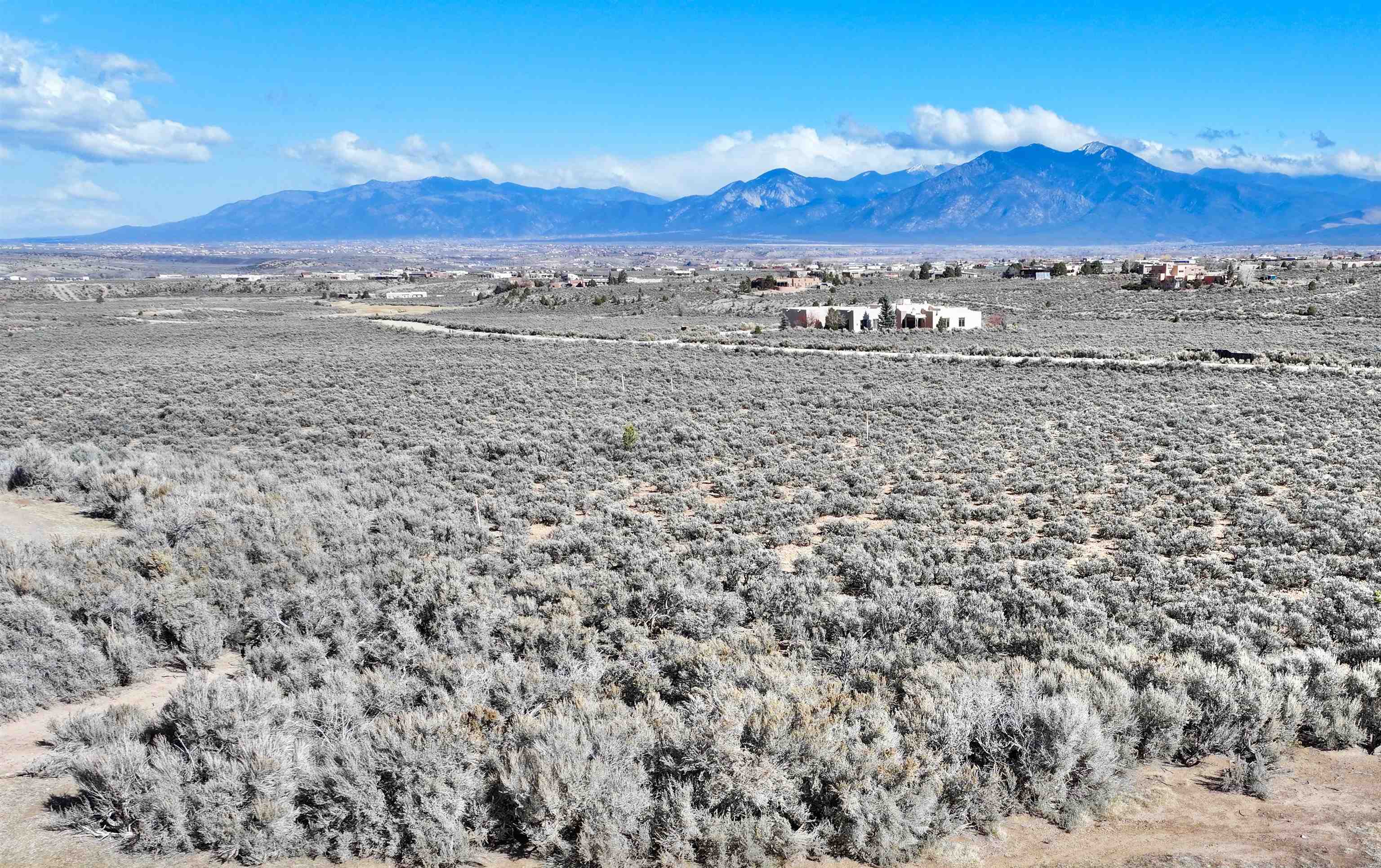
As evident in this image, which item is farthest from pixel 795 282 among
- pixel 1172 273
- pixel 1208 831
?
pixel 1208 831

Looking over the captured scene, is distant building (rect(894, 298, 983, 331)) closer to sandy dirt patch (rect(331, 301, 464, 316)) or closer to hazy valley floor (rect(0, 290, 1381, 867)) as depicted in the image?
hazy valley floor (rect(0, 290, 1381, 867))

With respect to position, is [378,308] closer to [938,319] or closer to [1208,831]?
[938,319]

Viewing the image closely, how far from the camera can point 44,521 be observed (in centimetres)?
1248

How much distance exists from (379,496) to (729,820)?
10592mm

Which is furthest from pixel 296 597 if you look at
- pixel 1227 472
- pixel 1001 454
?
pixel 1227 472

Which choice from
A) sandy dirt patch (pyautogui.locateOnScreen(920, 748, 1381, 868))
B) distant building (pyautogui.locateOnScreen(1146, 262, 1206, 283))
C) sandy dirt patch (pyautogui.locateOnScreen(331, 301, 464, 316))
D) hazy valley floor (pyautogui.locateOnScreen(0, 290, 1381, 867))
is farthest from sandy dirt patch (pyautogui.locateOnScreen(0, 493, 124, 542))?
distant building (pyautogui.locateOnScreen(1146, 262, 1206, 283))

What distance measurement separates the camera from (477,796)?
16.5ft

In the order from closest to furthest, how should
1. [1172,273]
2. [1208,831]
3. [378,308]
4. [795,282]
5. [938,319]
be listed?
1. [1208,831]
2. [938,319]
3. [1172,273]
4. [378,308]
5. [795,282]

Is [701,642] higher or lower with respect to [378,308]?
lower

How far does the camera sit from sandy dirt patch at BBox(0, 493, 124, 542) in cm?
1164

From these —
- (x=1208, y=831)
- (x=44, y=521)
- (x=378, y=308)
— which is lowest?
(x=1208, y=831)

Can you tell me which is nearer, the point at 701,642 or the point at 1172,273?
the point at 701,642

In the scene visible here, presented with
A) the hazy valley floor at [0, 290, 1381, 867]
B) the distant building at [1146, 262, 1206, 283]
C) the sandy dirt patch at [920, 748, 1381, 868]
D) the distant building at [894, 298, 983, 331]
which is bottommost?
the sandy dirt patch at [920, 748, 1381, 868]

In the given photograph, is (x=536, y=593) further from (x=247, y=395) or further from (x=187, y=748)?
(x=247, y=395)
